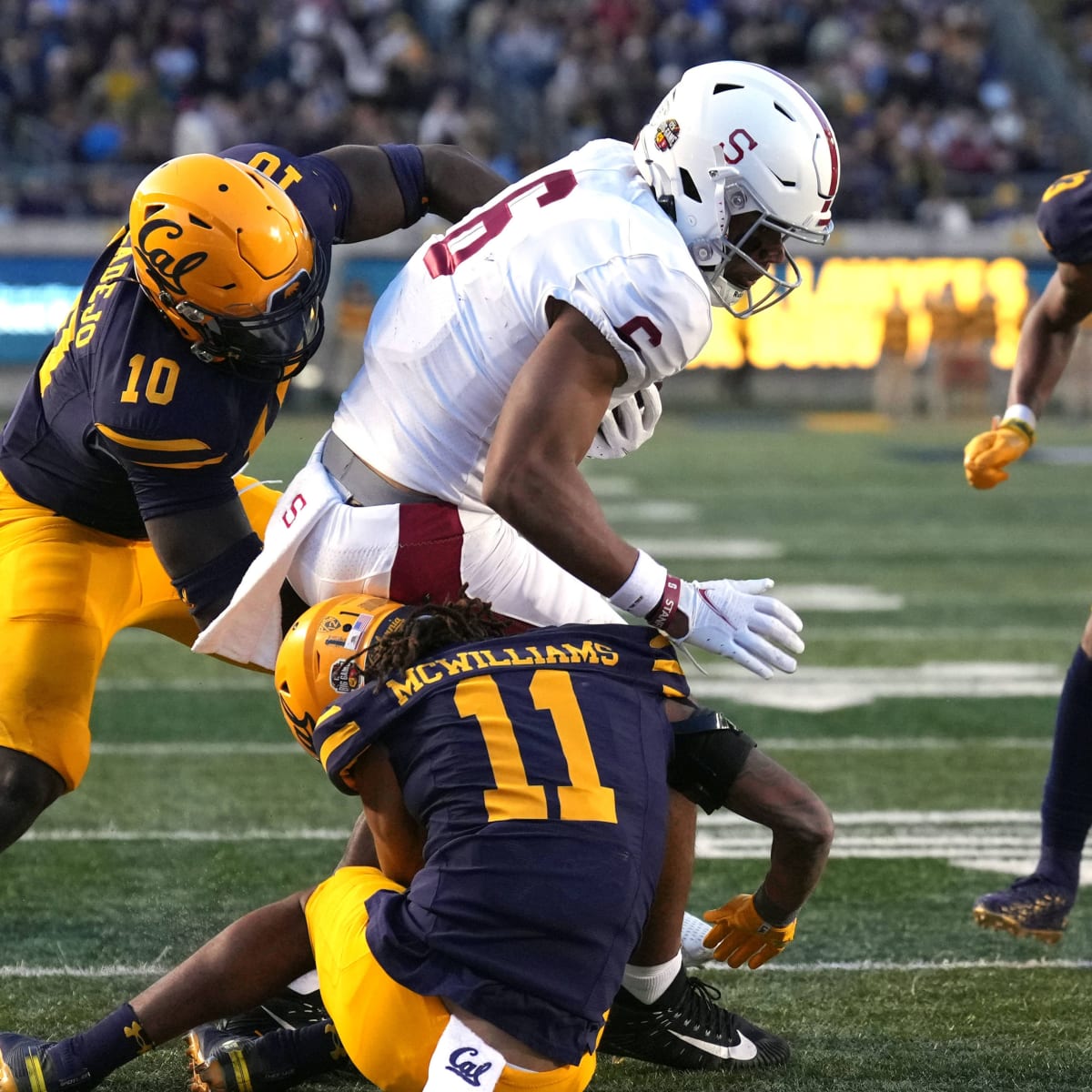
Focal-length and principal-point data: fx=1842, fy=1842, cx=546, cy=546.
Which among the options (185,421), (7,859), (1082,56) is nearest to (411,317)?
(185,421)

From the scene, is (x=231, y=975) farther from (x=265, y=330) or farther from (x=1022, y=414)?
(x=1022, y=414)

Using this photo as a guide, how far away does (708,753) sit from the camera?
2.58 metres

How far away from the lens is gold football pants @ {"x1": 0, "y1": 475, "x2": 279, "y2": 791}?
10.4 feet

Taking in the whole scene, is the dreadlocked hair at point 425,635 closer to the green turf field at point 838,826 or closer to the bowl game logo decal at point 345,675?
the bowl game logo decal at point 345,675

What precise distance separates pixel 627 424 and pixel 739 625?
0.53 m

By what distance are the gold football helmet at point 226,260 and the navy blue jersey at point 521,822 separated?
780 millimetres

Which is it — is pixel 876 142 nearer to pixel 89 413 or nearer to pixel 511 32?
pixel 511 32

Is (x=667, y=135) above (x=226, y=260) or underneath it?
above

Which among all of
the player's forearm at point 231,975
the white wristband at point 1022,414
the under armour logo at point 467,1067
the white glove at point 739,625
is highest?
the white wristband at point 1022,414

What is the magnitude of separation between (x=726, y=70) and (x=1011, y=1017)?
161 centimetres

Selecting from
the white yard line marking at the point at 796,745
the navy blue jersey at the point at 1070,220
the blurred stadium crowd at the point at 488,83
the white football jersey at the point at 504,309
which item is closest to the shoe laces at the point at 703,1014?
the white football jersey at the point at 504,309

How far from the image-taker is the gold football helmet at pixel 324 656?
2562 mm

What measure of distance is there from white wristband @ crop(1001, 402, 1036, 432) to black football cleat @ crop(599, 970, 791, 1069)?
153 centimetres

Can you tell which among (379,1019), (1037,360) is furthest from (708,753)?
(1037,360)
